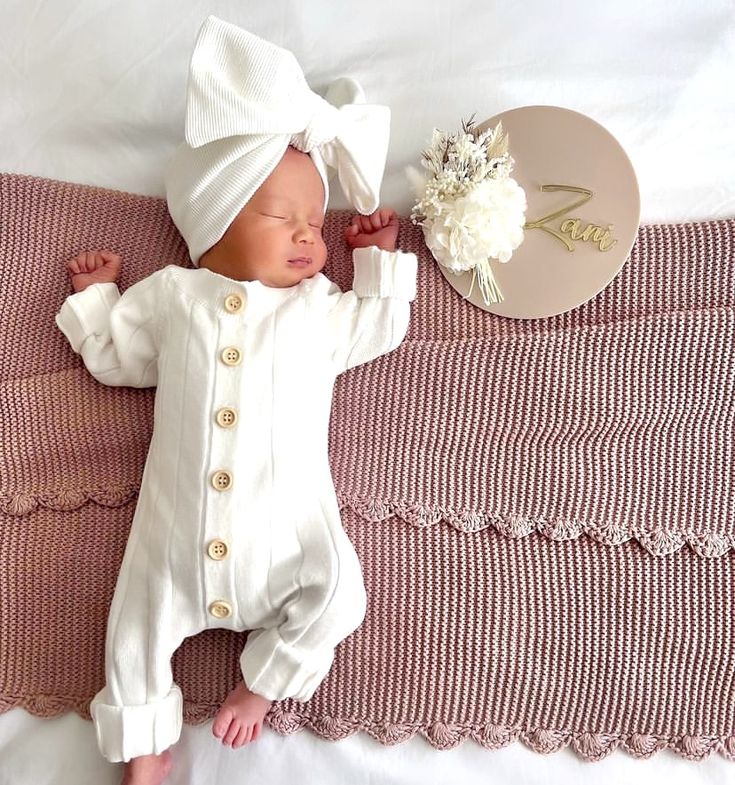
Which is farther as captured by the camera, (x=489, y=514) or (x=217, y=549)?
(x=489, y=514)

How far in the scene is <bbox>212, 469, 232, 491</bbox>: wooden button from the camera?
1040mm

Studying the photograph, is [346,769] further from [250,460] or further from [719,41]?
[719,41]

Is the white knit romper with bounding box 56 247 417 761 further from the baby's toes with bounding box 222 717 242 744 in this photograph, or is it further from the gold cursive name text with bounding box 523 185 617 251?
the gold cursive name text with bounding box 523 185 617 251

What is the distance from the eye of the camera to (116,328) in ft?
3.66

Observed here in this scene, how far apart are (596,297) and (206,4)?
2.54ft

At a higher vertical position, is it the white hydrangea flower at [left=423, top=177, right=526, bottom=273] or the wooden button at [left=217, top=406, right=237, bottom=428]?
the white hydrangea flower at [left=423, top=177, right=526, bottom=273]

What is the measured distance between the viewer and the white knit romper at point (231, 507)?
1044 mm

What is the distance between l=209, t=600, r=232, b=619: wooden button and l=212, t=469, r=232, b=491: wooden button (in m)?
0.16

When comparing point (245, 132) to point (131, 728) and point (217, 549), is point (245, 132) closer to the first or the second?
point (217, 549)

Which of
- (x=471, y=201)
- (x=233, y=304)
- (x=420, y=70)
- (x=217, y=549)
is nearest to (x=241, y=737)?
(x=217, y=549)

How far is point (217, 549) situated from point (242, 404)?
0.20 m

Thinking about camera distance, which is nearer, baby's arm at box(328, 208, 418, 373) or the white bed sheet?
baby's arm at box(328, 208, 418, 373)

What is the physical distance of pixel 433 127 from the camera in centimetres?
124

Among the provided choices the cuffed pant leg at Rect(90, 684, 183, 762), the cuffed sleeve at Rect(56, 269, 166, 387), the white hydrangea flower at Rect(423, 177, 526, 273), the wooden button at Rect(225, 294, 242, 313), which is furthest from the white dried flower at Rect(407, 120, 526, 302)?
the cuffed pant leg at Rect(90, 684, 183, 762)
